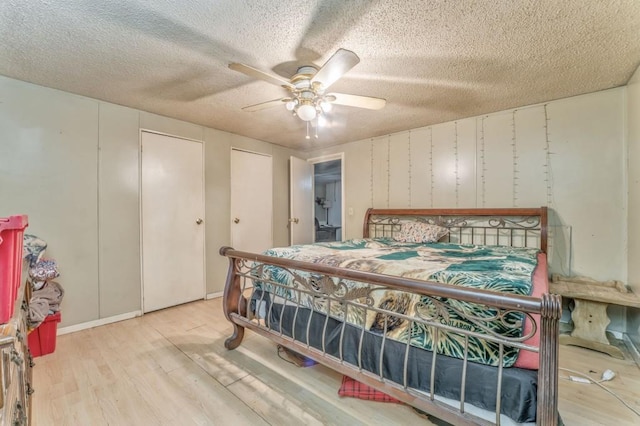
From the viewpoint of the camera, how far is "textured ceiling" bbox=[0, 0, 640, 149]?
5.07ft

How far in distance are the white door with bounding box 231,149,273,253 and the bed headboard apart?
5.90 ft

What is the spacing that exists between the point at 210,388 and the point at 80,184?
7.71 ft

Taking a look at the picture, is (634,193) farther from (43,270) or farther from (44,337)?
(44,337)

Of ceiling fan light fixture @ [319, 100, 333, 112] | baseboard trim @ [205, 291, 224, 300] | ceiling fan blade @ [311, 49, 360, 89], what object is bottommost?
baseboard trim @ [205, 291, 224, 300]

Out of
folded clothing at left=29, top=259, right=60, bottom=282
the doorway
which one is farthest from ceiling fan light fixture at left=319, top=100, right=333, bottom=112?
the doorway

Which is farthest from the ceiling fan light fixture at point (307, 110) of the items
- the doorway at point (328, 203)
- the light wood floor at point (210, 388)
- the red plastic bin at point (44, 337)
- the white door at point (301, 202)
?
the doorway at point (328, 203)

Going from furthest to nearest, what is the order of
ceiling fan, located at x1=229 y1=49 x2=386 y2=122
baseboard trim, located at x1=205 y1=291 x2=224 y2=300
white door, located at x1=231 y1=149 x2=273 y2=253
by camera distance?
white door, located at x1=231 y1=149 x2=273 y2=253 < baseboard trim, located at x1=205 y1=291 x2=224 y2=300 < ceiling fan, located at x1=229 y1=49 x2=386 y2=122

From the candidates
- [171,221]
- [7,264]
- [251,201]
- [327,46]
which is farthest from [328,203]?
[7,264]

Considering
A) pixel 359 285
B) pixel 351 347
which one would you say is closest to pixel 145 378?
pixel 351 347

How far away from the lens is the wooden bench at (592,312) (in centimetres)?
222

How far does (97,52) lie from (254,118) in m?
1.57

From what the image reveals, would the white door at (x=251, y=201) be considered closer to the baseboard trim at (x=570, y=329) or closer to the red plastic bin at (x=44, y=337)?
the red plastic bin at (x=44, y=337)

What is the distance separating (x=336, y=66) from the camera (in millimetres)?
1634

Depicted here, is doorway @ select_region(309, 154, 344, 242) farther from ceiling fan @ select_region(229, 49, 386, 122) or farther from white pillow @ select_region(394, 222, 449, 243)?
ceiling fan @ select_region(229, 49, 386, 122)
